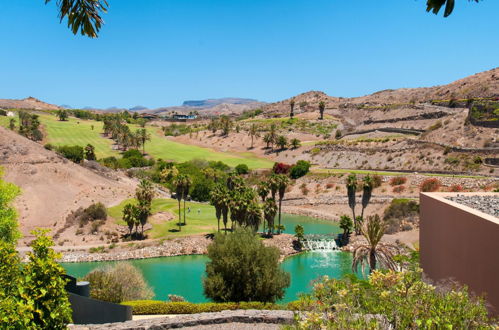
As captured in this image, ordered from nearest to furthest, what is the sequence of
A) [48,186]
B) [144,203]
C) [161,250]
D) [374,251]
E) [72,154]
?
1. [374,251]
2. [161,250]
3. [144,203]
4. [48,186]
5. [72,154]

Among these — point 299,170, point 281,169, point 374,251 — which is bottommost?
point 281,169

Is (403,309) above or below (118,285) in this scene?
above

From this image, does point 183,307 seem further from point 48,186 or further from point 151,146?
point 151,146

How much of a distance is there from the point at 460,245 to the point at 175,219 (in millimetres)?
52056

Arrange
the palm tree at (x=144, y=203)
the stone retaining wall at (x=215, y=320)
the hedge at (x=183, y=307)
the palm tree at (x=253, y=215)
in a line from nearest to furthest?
the stone retaining wall at (x=215, y=320) → the hedge at (x=183, y=307) → the palm tree at (x=253, y=215) → the palm tree at (x=144, y=203)

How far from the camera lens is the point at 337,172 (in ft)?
281

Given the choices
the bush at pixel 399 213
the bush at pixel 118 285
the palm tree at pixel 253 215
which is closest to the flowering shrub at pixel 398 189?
the bush at pixel 399 213

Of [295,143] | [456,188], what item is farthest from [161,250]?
[295,143]

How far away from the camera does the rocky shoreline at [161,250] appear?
50.4 metres

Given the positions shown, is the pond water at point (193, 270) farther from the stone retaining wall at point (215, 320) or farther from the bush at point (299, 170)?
the bush at point (299, 170)

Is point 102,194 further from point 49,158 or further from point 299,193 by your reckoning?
point 299,193

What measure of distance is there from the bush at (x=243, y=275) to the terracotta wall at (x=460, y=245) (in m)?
11.0

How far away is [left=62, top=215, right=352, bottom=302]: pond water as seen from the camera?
39406mm

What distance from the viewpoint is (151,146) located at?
127m
